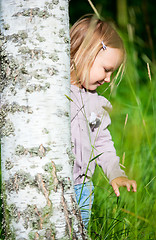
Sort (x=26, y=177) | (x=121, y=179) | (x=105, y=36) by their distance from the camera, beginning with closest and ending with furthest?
(x=26, y=177), (x=121, y=179), (x=105, y=36)

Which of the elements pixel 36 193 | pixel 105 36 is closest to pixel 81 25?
pixel 105 36

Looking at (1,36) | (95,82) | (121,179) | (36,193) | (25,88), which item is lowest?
(121,179)

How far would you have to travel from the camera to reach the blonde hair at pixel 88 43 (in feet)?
4.26

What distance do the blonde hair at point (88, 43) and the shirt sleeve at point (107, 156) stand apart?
8.7 inches

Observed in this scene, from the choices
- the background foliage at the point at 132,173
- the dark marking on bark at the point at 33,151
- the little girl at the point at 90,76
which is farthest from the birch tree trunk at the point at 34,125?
the little girl at the point at 90,76

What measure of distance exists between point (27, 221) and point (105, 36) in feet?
2.66

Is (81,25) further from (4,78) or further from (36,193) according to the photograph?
(36,193)

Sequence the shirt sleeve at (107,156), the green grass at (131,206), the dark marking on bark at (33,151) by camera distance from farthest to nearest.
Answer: the shirt sleeve at (107,156) → the green grass at (131,206) → the dark marking on bark at (33,151)

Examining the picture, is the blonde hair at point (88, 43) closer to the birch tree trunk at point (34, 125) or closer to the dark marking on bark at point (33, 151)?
the birch tree trunk at point (34, 125)

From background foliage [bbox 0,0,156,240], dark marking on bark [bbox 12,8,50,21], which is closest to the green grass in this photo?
background foliage [bbox 0,0,156,240]

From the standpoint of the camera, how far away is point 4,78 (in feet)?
3.22

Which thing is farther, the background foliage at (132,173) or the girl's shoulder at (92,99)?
the girl's shoulder at (92,99)

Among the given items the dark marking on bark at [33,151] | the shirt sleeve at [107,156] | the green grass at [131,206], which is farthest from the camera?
the shirt sleeve at [107,156]

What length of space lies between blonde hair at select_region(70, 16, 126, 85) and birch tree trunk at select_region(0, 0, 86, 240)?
1.09 feet
